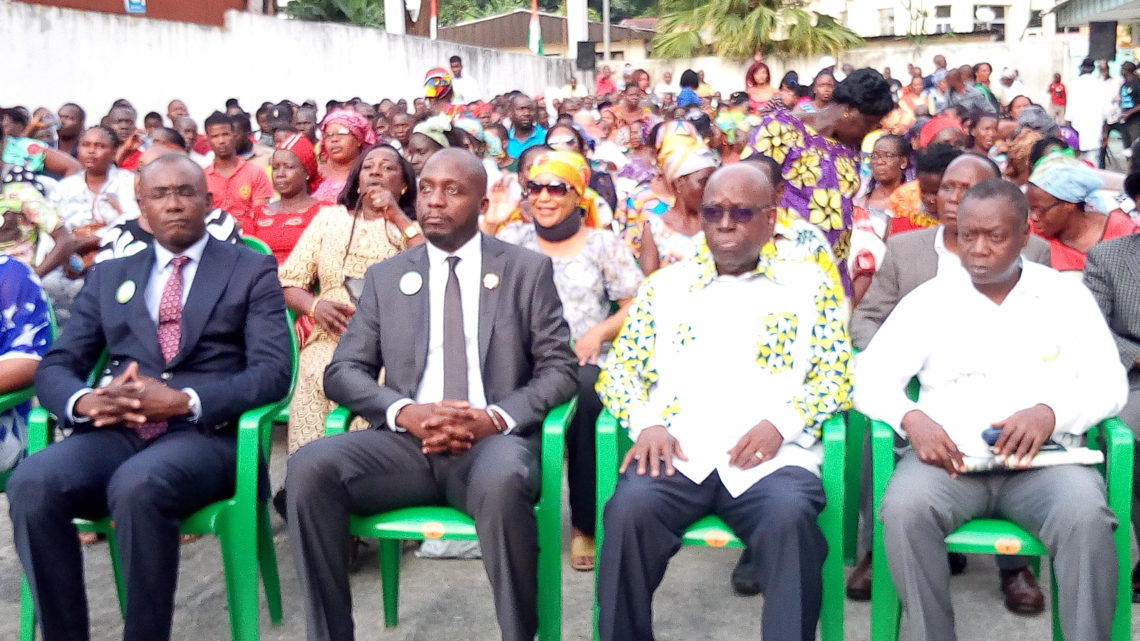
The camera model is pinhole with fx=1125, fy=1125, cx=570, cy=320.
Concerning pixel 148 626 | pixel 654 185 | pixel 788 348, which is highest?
pixel 654 185

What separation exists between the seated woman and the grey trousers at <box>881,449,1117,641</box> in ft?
8.49

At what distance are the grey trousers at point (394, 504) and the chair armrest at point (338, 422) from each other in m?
0.12

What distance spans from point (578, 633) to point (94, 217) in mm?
4110

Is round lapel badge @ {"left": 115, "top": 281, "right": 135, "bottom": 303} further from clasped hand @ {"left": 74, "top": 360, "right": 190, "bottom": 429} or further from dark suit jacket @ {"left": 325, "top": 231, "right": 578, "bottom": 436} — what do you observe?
dark suit jacket @ {"left": 325, "top": 231, "right": 578, "bottom": 436}

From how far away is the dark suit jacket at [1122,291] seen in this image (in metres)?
3.55

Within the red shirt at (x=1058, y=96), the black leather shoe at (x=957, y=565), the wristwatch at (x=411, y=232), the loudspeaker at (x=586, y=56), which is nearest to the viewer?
the black leather shoe at (x=957, y=565)

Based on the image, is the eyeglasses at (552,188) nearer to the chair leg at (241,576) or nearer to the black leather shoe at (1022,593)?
the chair leg at (241,576)

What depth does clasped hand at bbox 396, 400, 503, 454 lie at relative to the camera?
10.3 feet

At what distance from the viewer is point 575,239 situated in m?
4.29

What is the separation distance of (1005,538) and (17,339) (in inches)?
116

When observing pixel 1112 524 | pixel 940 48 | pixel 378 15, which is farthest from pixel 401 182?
pixel 378 15

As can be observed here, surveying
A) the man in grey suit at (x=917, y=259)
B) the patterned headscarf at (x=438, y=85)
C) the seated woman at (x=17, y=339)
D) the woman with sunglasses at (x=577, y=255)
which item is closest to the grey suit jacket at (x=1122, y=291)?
the man in grey suit at (x=917, y=259)

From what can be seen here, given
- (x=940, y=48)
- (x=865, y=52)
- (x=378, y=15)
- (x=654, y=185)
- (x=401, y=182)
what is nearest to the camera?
(x=401, y=182)

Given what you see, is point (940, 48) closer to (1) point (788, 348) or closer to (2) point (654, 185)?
(2) point (654, 185)
